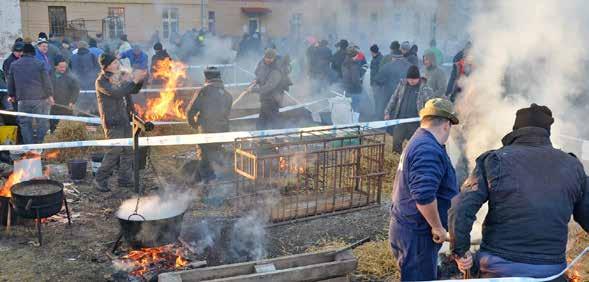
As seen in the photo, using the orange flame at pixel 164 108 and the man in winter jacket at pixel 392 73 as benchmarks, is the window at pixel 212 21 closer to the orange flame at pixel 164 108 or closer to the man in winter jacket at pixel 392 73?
the orange flame at pixel 164 108

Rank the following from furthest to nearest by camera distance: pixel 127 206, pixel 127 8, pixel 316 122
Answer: pixel 127 8, pixel 316 122, pixel 127 206

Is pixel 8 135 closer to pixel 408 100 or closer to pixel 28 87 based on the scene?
pixel 28 87

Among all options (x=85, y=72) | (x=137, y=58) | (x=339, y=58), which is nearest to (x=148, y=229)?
(x=85, y=72)

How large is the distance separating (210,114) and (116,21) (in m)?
24.9

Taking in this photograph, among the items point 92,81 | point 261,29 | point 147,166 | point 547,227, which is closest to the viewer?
point 547,227

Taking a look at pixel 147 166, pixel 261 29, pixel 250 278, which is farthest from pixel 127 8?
pixel 250 278

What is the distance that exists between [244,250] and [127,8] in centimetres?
2773

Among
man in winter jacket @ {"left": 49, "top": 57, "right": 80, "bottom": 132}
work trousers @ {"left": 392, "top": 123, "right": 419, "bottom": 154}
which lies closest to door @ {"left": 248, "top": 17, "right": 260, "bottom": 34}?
man in winter jacket @ {"left": 49, "top": 57, "right": 80, "bottom": 132}

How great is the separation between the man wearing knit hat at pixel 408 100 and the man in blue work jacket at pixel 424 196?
505 cm

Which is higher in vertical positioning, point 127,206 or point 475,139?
point 475,139

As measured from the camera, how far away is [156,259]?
231 inches

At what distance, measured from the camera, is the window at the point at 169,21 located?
3272cm

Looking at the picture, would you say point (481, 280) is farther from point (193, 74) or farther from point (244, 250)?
point (193, 74)

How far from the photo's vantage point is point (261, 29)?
38219 mm
